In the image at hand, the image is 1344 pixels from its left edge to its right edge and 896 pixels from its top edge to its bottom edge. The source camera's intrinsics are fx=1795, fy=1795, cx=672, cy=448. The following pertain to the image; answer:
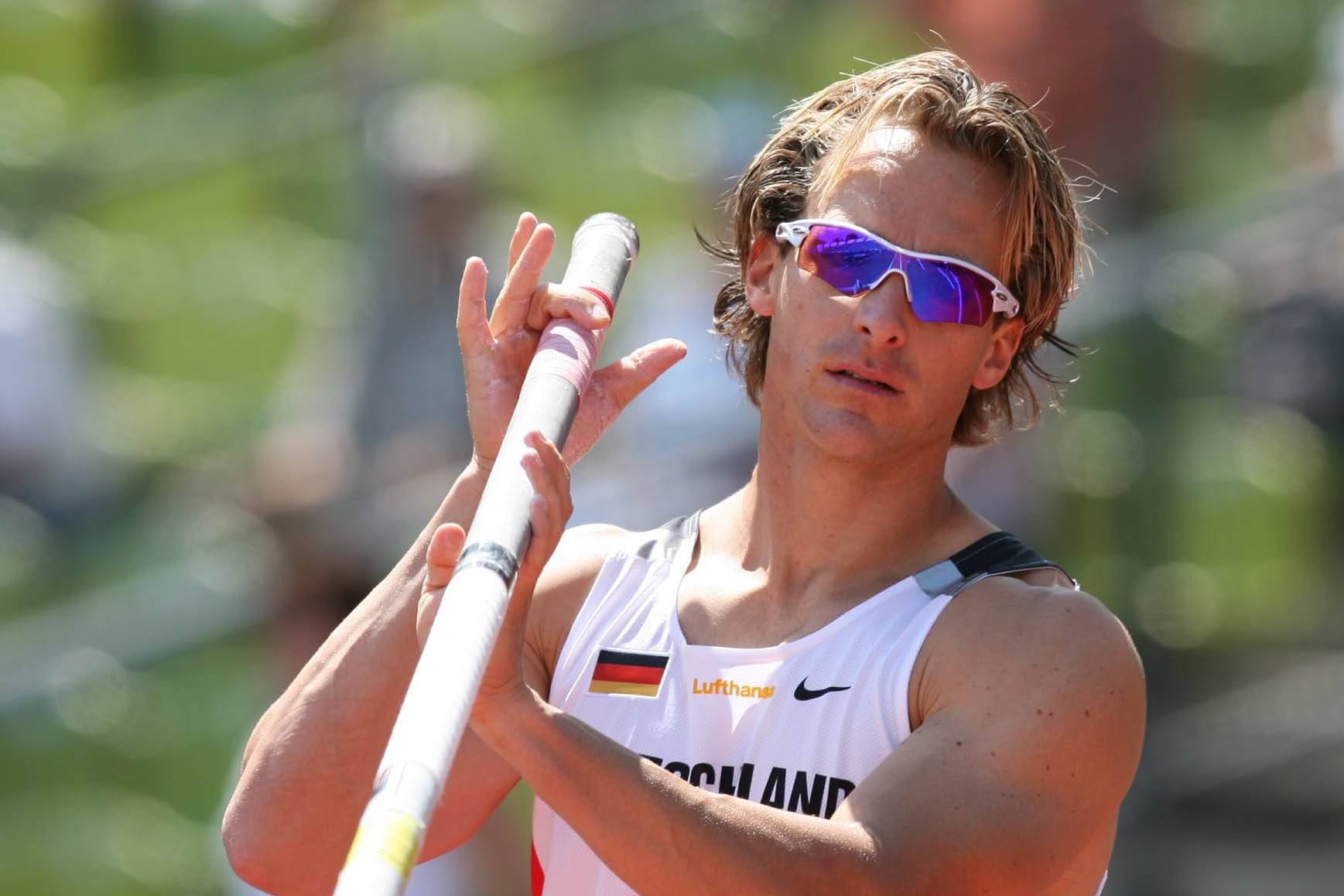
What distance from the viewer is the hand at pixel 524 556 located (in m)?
2.20

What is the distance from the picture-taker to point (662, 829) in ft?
7.10

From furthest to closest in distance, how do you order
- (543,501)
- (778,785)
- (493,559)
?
(778,785)
(543,501)
(493,559)

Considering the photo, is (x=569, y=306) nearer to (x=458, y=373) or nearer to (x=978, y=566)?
(x=978, y=566)

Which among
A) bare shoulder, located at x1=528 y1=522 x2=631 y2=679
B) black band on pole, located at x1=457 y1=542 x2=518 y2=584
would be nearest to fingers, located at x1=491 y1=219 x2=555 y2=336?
bare shoulder, located at x1=528 y1=522 x2=631 y2=679

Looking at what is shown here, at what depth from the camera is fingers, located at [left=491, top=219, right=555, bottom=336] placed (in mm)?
2623

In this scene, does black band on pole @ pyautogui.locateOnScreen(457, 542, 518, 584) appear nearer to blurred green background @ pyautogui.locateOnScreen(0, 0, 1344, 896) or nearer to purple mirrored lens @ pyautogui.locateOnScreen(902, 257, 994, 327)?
purple mirrored lens @ pyautogui.locateOnScreen(902, 257, 994, 327)

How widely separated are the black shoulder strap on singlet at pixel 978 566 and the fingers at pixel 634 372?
53 cm

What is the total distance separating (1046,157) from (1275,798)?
320 centimetres

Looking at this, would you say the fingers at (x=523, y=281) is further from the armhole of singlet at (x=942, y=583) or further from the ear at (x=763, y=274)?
the armhole of singlet at (x=942, y=583)

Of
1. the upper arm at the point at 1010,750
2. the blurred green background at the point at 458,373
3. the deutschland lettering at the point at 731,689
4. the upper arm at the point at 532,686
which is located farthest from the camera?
the blurred green background at the point at 458,373

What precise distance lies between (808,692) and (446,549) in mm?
581

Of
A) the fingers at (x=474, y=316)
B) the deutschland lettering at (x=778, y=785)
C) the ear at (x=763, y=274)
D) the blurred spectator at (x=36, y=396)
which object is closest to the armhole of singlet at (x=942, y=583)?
the deutschland lettering at (x=778, y=785)

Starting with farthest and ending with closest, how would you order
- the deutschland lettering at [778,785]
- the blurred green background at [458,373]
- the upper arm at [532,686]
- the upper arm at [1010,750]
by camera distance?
1. the blurred green background at [458,373]
2. the upper arm at [532,686]
3. the deutschland lettering at [778,785]
4. the upper arm at [1010,750]

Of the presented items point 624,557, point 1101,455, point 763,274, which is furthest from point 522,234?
point 1101,455
